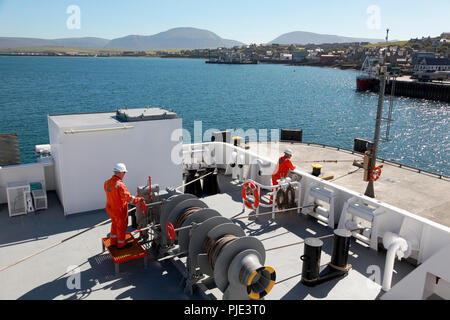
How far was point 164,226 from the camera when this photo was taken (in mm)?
6992

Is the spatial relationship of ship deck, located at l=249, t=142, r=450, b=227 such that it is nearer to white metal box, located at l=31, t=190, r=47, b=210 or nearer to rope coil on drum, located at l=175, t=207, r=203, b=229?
white metal box, located at l=31, t=190, r=47, b=210

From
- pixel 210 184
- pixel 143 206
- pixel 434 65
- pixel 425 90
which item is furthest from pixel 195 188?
pixel 434 65

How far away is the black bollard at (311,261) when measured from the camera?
616cm

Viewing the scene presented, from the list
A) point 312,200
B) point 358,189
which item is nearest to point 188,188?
point 312,200

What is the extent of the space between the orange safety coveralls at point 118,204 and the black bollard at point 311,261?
3216mm

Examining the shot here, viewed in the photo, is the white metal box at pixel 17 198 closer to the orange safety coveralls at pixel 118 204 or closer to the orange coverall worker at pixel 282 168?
the orange safety coveralls at pixel 118 204

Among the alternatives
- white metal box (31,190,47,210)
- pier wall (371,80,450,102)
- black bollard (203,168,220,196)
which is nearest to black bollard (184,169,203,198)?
black bollard (203,168,220,196)

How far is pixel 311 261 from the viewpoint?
622 cm

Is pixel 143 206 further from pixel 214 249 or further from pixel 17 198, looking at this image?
pixel 17 198

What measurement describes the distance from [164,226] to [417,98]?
92.9 m

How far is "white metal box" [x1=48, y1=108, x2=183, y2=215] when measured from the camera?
8.93 metres

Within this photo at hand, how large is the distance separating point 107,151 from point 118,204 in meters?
2.93

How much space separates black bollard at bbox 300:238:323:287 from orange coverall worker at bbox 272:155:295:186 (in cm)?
333

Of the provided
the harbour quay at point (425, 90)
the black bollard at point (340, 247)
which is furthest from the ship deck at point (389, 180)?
the harbour quay at point (425, 90)
